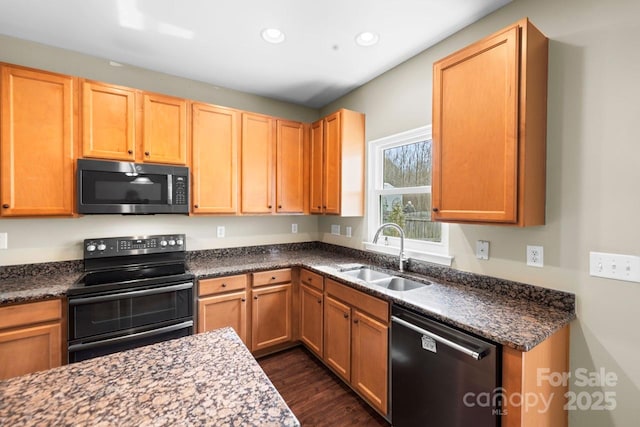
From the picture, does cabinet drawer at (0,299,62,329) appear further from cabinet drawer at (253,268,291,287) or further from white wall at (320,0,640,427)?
white wall at (320,0,640,427)

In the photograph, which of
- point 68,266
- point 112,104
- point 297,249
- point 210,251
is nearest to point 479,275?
point 297,249

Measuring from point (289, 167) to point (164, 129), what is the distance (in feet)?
4.02

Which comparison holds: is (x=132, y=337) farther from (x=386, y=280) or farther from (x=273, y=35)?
(x=273, y=35)

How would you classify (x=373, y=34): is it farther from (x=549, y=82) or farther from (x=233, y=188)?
(x=233, y=188)

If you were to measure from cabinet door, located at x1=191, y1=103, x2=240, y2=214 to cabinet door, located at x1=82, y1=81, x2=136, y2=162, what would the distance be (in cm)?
48

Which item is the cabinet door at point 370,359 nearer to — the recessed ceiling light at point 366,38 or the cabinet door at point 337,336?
the cabinet door at point 337,336

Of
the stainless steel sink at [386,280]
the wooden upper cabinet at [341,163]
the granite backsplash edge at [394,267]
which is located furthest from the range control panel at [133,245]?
the stainless steel sink at [386,280]

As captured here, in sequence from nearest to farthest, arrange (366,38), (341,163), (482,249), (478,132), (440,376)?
(440,376), (478,132), (482,249), (366,38), (341,163)

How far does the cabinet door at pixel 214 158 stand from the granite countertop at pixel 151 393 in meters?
1.80

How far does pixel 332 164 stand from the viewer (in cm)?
288

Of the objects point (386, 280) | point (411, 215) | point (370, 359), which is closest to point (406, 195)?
point (411, 215)

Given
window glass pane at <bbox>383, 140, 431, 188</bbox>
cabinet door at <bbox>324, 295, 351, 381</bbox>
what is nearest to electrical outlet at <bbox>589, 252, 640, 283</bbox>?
window glass pane at <bbox>383, 140, 431, 188</bbox>

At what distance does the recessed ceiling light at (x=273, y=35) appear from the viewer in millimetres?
2025

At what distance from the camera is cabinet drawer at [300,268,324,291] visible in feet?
8.13
